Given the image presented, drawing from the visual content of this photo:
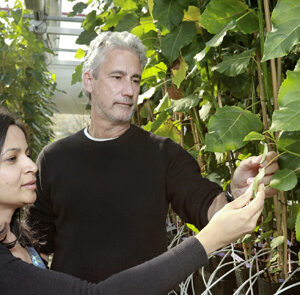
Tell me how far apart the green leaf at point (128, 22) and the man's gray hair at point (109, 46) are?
0.33 m

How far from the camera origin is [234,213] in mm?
865

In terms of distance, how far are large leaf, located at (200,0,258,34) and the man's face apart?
1.27 feet

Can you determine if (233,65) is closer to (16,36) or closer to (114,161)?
(114,161)

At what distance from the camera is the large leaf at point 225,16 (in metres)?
1.15

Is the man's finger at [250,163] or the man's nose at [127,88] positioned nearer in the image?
the man's finger at [250,163]

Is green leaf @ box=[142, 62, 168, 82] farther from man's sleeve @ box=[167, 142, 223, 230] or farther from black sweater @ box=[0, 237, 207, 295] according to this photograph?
black sweater @ box=[0, 237, 207, 295]

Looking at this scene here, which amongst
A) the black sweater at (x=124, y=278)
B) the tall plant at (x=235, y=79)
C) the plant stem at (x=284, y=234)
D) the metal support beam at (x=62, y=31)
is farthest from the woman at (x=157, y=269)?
the metal support beam at (x=62, y=31)

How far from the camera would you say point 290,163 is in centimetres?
103

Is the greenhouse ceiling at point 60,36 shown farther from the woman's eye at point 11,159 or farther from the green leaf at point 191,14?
the woman's eye at point 11,159

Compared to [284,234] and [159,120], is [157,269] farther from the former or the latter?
[159,120]

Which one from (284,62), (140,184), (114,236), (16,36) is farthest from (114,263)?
(16,36)

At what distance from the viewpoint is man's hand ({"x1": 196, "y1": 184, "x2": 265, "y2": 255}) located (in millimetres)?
859

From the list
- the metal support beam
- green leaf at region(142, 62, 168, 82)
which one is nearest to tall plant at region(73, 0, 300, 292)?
green leaf at region(142, 62, 168, 82)

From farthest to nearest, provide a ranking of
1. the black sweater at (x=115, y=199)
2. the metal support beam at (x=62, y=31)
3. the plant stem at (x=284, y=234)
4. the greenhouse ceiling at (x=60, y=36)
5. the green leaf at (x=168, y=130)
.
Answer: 1. the metal support beam at (x=62, y=31)
2. the greenhouse ceiling at (x=60, y=36)
3. the green leaf at (x=168, y=130)
4. the black sweater at (x=115, y=199)
5. the plant stem at (x=284, y=234)
